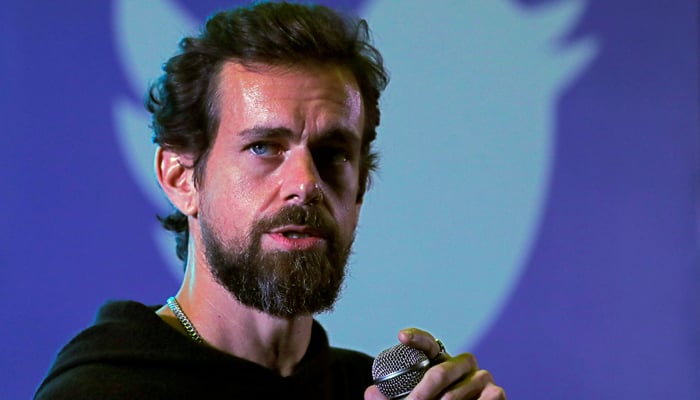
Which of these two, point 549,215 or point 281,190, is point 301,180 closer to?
A: point 281,190

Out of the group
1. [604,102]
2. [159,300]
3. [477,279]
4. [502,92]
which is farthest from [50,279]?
[604,102]

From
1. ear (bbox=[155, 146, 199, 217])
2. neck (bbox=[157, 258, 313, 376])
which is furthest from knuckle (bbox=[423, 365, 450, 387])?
ear (bbox=[155, 146, 199, 217])

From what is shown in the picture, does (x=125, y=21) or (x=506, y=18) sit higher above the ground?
(x=506, y=18)

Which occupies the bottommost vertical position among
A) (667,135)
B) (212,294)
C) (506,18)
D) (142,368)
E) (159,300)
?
(142,368)

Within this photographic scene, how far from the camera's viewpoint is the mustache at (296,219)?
1.73 meters

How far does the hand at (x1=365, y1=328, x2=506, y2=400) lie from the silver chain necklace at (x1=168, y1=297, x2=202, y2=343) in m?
0.49

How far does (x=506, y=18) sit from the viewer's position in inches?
124

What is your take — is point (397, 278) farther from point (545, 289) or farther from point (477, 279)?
point (545, 289)

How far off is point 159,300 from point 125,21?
93 centimetres

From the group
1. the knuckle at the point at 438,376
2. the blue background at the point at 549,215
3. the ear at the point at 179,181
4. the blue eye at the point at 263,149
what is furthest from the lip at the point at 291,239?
the blue background at the point at 549,215

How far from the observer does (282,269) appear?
1.75 metres

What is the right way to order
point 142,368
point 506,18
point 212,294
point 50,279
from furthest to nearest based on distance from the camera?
point 506,18 < point 50,279 < point 212,294 < point 142,368

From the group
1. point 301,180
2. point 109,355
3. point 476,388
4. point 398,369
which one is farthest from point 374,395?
point 109,355

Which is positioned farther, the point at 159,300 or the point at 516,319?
the point at 516,319
